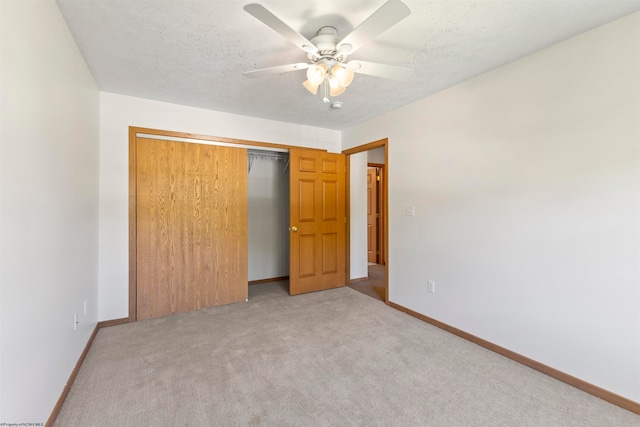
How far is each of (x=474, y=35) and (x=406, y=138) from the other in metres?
1.37

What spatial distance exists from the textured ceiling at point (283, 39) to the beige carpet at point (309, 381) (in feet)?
7.91

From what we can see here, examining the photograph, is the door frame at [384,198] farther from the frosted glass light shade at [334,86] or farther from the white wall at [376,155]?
the frosted glass light shade at [334,86]

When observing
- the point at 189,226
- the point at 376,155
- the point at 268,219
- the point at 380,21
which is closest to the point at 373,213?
the point at 376,155

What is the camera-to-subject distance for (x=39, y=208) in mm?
1389

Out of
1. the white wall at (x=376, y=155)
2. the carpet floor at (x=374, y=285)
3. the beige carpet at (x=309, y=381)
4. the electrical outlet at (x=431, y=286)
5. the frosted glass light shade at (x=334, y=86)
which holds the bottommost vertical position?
the beige carpet at (x=309, y=381)

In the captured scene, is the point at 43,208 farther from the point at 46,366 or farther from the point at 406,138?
the point at 406,138

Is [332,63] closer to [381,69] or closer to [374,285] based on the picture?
[381,69]

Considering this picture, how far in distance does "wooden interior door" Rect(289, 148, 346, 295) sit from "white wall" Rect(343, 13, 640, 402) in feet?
4.61

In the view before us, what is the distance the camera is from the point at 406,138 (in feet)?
10.5

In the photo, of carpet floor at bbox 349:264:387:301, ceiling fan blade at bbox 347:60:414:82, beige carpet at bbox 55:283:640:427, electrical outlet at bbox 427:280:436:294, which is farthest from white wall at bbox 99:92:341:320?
electrical outlet at bbox 427:280:436:294

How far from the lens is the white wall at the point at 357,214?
4.36 m

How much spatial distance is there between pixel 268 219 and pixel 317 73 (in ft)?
9.97

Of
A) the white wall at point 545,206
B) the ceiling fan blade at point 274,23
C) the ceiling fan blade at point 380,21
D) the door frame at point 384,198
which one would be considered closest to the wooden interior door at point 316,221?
the door frame at point 384,198

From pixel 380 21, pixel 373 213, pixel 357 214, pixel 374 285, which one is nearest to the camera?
pixel 380 21
